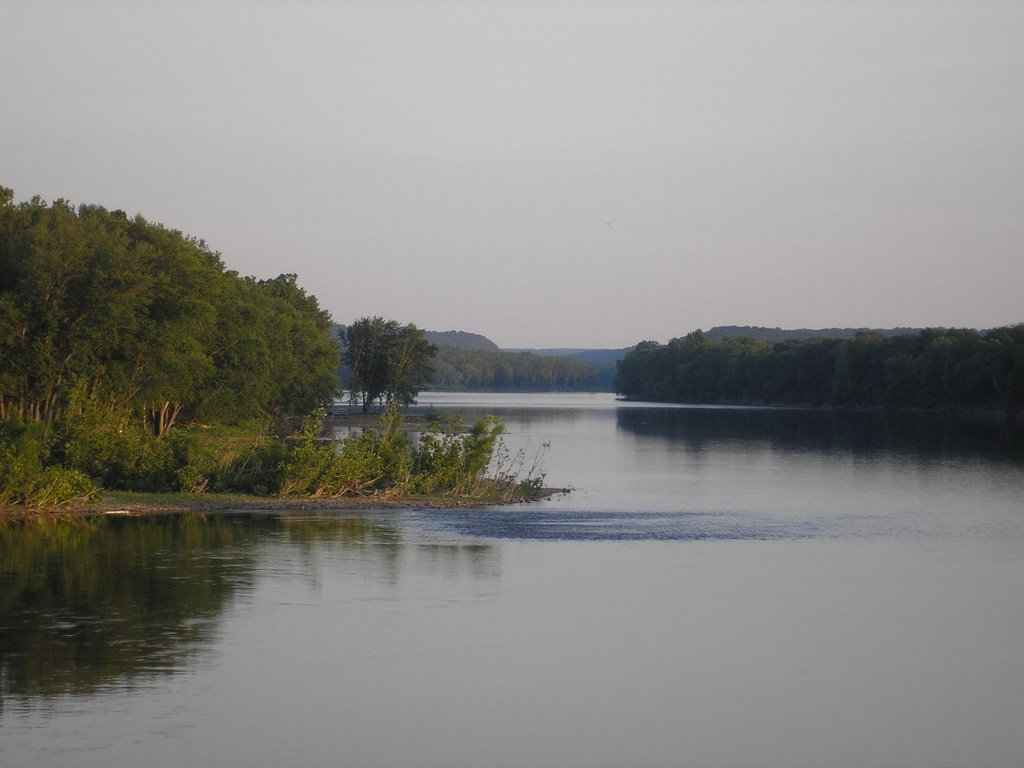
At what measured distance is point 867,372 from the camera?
14812 cm

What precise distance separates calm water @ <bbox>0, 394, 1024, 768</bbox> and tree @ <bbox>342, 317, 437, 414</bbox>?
82.2 meters

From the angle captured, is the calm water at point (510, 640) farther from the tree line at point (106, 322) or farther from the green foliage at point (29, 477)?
the tree line at point (106, 322)

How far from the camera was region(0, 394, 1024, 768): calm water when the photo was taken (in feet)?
44.4

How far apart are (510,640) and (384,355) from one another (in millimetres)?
101296

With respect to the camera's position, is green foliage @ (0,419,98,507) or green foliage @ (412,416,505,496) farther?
green foliage @ (412,416,505,496)

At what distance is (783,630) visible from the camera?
63.9ft

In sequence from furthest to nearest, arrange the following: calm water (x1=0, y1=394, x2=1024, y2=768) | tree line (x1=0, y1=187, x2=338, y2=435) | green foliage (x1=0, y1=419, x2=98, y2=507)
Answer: tree line (x1=0, y1=187, x2=338, y2=435) < green foliage (x1=0, y1=419, x2=98, y2=507) < calm water (x1=0, y1=394, x2=1024, y2=768)

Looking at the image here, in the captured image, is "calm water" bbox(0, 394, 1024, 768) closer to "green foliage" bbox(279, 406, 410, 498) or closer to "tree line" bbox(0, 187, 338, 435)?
"green foliage" bbox(279, 406, 410, 498)

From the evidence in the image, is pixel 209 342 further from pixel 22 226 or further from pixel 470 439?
pixel 470 439

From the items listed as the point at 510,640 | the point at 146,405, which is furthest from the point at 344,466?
the point at 146,405

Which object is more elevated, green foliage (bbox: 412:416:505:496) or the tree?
the tree

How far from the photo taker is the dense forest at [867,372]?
120 meters

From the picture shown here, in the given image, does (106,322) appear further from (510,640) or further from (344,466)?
(510,640)

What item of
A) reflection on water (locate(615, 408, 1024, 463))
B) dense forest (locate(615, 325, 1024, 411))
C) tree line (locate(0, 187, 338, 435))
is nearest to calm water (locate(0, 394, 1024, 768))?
tree line (locate(0, 187, 338, 435))
